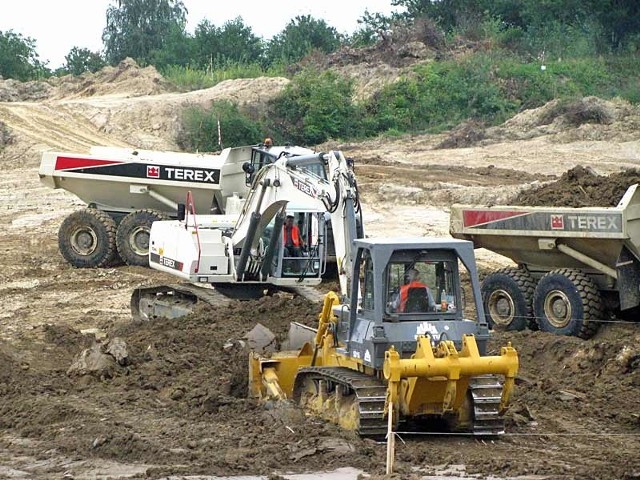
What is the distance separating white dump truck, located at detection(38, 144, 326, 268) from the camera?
21766 mm

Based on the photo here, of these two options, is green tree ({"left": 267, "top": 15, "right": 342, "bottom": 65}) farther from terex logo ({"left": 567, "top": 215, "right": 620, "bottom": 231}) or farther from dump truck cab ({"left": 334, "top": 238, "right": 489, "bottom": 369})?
dump truck cab ({"left": 334, "top": 238, "right": 489, "bottom": 369})

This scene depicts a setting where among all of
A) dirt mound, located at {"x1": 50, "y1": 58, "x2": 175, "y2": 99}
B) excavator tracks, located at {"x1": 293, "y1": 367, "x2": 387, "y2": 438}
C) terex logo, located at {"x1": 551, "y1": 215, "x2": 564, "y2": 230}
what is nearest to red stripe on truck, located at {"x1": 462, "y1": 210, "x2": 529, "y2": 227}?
terex logo, located at {"x1": 551, "y1": 215, "x2": 564, "y2": 230}

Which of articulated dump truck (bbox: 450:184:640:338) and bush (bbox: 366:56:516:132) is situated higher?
bush (bbox: 366:56:516:132)

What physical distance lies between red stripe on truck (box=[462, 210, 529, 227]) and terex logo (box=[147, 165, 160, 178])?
7.26 m

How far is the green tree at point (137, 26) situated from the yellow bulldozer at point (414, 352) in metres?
57.5

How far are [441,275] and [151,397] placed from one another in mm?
3697

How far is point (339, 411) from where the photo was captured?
1112 centimetres

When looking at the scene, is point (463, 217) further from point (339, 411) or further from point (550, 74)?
point (550, 74)

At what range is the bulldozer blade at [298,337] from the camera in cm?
1310

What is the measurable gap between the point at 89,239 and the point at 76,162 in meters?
1.35

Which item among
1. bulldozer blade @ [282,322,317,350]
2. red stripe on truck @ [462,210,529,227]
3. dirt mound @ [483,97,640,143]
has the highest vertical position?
dirt mound @ [483,97,640,143]

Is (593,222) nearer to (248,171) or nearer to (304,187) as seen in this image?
(304,187)

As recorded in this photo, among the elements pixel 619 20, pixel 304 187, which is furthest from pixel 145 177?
pixel 619 20

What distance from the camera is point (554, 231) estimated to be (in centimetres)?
1553
